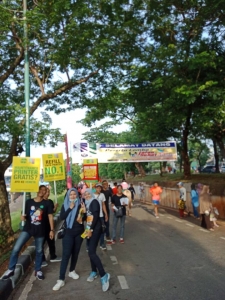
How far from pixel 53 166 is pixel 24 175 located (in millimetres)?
3125

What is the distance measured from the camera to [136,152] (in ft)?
68.4

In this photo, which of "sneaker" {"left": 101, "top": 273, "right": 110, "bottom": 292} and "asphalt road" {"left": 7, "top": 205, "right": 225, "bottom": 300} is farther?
"sneaker" {"left": 101, "top": 273, "right": 110, "bottom": 292}

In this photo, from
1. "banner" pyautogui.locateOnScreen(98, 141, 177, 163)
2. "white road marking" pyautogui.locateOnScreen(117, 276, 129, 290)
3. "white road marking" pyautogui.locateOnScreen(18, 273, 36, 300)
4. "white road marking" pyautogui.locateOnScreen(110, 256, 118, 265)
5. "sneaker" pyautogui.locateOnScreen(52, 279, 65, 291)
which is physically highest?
"banner" pyautogui.locateOnScreen(98, 141, 177, 163)

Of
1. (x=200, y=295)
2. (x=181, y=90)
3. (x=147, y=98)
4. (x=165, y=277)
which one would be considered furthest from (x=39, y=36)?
(x=200, y=295)

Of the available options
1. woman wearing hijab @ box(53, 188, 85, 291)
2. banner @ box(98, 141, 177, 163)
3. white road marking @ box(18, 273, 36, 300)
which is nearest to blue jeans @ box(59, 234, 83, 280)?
woman wearing hijab @ box(53, 188, 85, 291)

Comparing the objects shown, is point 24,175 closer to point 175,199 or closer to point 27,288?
point 27,288

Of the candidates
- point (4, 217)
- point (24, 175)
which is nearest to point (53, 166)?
point (4, 217)

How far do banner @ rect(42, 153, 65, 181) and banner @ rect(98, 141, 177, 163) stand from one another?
839 centimetres

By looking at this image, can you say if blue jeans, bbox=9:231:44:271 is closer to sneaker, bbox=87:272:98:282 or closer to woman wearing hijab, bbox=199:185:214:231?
sneaker, bbox=87:272:98:282

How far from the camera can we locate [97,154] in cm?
2033

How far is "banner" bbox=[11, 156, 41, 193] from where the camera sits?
848 cm

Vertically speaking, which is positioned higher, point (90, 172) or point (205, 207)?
point (90, 172)

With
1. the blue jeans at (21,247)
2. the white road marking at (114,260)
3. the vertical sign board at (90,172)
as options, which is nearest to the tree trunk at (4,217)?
the white road marking at (114,260)

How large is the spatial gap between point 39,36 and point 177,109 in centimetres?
694
